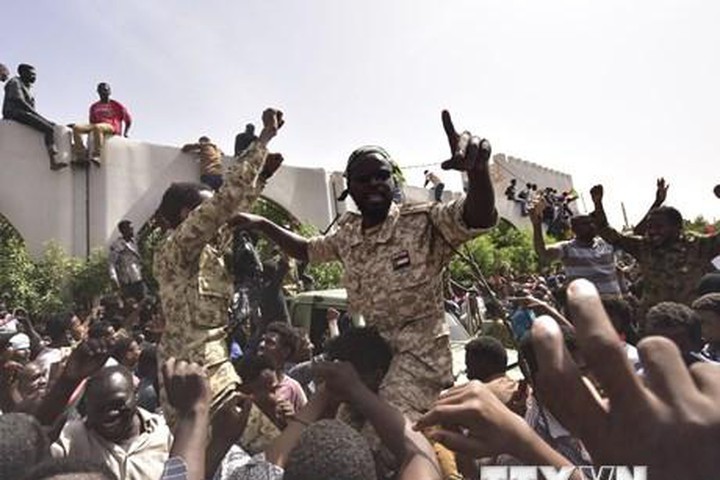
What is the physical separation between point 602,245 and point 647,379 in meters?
4.37

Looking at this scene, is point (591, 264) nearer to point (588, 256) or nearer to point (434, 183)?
point (588, 256)

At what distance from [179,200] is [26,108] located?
30.9ft

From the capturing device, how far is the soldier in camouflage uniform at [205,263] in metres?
2.61

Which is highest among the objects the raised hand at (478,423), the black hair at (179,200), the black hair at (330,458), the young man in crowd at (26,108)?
the young man in crowd at (26,108)

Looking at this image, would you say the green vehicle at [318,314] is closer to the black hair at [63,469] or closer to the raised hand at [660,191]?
the raised hand at [660,191]

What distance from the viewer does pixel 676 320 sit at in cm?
329

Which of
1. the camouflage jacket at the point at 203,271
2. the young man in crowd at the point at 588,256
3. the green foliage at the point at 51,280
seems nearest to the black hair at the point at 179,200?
the camouflage jacket at the point at 203,271

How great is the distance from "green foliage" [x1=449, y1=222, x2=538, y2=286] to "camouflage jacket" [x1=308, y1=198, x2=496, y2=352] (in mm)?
15389

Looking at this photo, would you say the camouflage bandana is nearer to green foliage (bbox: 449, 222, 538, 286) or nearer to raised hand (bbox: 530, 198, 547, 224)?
raised hand (bbox: 530, 198, 547, 224)

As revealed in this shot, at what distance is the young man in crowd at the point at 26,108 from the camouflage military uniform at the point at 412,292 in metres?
9.46

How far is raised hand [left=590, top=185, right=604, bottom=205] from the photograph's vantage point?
4.73 metres

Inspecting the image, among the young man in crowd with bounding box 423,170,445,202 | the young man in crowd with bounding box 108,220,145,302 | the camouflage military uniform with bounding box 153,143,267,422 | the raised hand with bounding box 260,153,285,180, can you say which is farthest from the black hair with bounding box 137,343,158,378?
the young man in crowd with bounding box 423,170,445,202

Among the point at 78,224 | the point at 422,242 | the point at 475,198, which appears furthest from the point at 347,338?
the point at 78,224

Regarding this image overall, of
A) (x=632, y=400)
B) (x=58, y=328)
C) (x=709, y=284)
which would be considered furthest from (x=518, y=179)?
(x=632, y=400)
